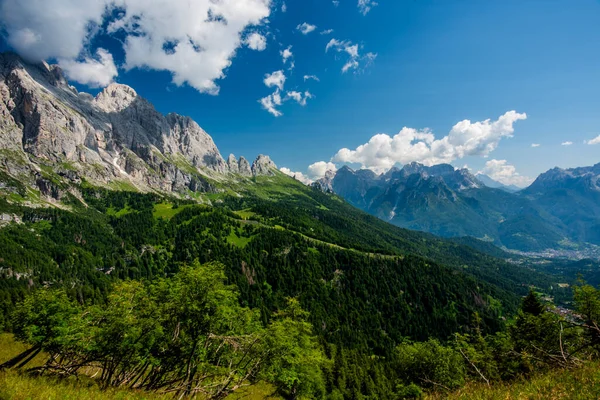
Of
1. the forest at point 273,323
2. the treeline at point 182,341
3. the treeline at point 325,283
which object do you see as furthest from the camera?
the treeline at point 325,283

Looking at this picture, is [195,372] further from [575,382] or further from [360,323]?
[360,323]

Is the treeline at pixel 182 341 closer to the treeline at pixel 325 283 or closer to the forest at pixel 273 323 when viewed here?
the forest at pixel 273 323

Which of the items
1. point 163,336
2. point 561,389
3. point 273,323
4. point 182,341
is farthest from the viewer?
point 273,323

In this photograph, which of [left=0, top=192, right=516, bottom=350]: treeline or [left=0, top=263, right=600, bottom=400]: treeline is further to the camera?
[left=0, top=192, right=516, bottom=350]: treeline

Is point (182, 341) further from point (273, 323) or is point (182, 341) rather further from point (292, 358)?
point (292, 358)

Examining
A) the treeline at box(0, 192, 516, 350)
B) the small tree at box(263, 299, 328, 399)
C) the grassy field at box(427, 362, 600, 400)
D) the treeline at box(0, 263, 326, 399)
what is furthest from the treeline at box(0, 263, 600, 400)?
the treeline at box(0, 192, 516, 350)

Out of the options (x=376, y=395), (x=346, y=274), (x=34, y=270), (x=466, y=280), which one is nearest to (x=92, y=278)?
(x=34, y=270)

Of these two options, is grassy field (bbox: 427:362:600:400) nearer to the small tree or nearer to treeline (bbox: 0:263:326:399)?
treeline (bbox: 0:263:326:399)

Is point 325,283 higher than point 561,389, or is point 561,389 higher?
point 561,389

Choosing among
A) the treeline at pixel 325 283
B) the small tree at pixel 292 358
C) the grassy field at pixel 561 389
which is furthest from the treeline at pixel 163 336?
the treeline at pixel 325 283

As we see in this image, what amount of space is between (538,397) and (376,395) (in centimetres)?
6514

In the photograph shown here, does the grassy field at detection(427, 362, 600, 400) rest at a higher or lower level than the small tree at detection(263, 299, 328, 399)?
higher

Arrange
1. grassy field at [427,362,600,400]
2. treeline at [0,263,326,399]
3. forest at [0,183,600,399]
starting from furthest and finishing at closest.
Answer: forest at [0,183,600,399], treeline at [0,263,326,399], grassy field at [427,362,600,400]

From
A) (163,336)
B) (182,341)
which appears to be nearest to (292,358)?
(182,341)
